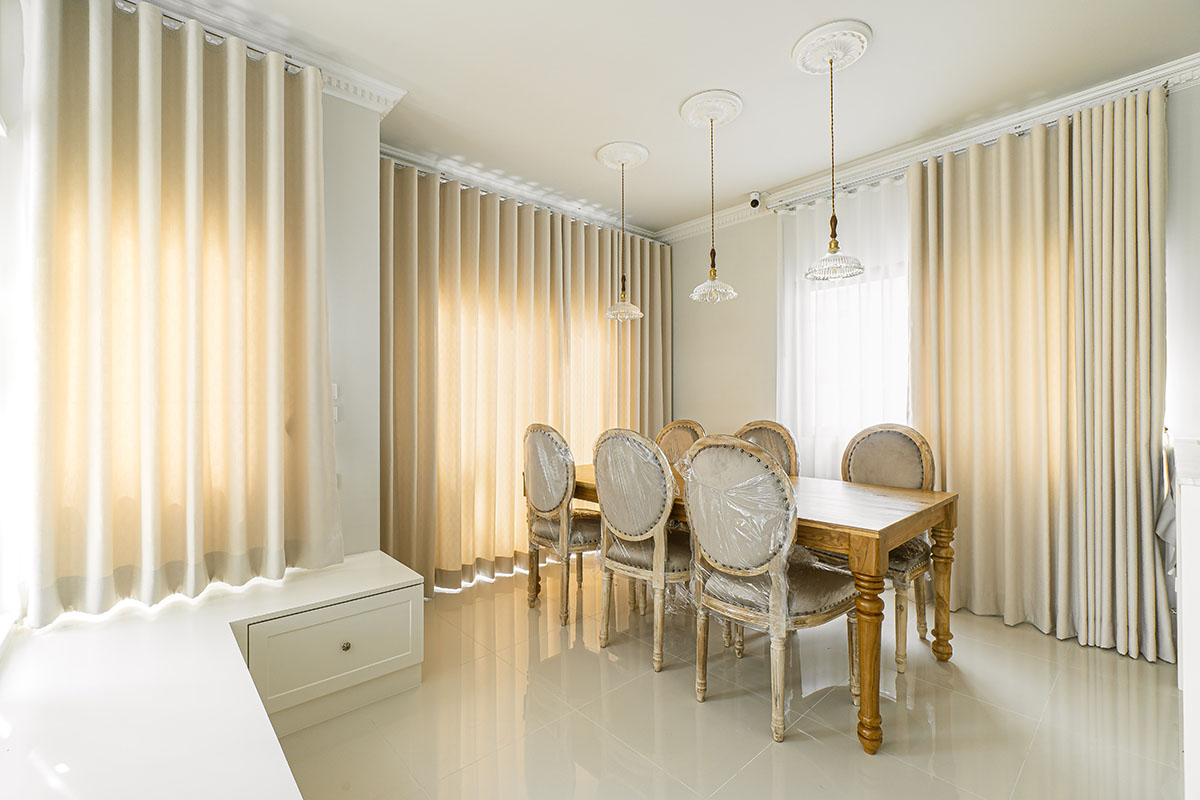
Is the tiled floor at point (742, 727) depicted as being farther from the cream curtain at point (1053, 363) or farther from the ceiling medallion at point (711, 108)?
the ceiling medallion at point (711, 108)

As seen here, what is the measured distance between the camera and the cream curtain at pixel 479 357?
121 inches

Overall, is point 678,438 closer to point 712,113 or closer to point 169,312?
point 712,113

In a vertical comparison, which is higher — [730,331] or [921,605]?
[730,331]

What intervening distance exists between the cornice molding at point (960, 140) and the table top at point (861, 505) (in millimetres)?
2054

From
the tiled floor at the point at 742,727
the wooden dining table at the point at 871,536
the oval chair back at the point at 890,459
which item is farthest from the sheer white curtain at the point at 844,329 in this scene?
the tiled floor at the point at 742,727

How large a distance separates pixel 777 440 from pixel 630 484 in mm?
1310

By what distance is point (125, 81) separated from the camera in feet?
6.27

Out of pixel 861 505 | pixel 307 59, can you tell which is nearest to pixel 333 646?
pixel 861 505

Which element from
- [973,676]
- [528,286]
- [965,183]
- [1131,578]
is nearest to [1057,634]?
[1131,578]

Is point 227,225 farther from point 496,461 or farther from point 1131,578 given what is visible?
point 1131,578

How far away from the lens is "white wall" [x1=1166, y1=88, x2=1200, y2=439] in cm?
235

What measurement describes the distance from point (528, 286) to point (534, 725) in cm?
273

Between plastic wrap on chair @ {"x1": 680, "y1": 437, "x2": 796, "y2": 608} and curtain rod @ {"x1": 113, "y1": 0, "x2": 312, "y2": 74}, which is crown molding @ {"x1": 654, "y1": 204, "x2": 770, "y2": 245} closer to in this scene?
plastic wrap on chair @ {"x1": 680, "y1": 437, "x2": 796, "y2": 608}

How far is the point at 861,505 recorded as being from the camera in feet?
7.38
